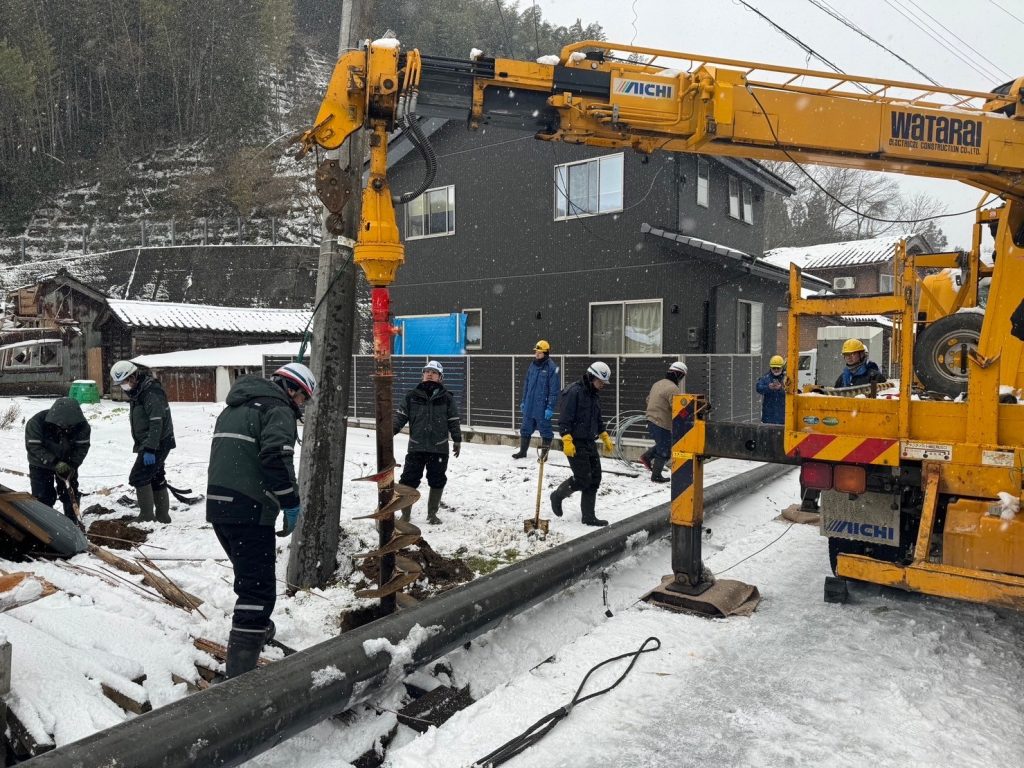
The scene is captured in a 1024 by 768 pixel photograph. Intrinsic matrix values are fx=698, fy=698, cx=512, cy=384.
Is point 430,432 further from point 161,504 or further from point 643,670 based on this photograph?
point 643,670

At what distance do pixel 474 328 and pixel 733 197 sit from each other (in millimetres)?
6920

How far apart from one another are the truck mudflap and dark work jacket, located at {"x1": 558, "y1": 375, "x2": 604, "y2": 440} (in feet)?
10.2

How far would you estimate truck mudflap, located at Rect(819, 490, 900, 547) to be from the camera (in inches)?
182

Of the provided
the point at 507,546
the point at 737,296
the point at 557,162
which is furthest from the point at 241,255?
the point at 507,546

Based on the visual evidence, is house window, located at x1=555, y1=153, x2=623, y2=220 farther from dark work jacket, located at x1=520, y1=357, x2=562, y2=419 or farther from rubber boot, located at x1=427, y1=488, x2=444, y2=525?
rubber boot, located at x1=427, y1=488, x2=444, y2=525

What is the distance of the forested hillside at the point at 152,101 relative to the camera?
1588 inches

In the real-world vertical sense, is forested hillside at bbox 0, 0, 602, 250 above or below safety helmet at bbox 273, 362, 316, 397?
above

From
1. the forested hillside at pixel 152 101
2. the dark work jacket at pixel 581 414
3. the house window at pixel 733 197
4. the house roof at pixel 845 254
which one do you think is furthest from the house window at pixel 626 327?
the forested hillside at pixel 152 101

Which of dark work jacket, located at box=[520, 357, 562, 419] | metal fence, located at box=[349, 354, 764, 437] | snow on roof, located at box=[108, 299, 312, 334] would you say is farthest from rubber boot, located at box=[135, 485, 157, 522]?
snow on roof, located at box=[108, 299, 312, 334]

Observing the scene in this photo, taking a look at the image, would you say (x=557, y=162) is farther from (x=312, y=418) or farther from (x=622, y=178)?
(x=312, y=418)

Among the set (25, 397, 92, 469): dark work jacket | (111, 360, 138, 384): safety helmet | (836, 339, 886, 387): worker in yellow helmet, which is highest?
(836, 339, 886, 387): worker in yellow helmet

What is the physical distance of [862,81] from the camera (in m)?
5.33

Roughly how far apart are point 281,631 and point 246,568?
2.90ft

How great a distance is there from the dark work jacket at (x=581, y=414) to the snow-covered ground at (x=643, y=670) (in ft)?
5.43
